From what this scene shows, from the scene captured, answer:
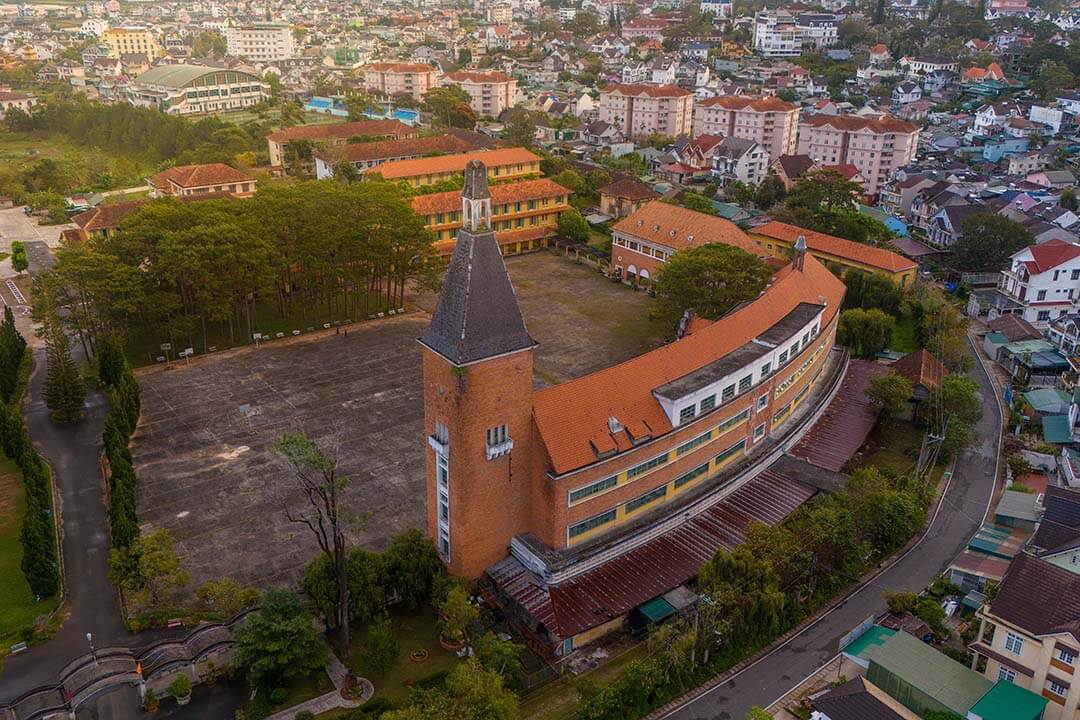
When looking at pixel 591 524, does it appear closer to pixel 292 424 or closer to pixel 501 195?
pixel 292 424

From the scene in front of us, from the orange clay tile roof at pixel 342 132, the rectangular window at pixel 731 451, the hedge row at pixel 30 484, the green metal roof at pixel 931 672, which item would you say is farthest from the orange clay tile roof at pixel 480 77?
the green metal roof at pixel 931 672

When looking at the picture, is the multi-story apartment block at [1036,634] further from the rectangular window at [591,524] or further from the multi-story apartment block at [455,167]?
the multi-story apartment block at [455,167]

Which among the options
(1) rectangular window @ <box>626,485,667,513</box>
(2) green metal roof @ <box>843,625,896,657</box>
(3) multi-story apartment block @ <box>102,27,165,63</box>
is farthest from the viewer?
(3) multi-story apartment block @ <box>102,27,165,63</box>

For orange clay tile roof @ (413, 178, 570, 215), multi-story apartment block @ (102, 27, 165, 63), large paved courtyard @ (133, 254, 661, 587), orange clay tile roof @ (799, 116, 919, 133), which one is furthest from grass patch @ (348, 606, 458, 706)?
multi-story apartment block @ (102, 27, 165, 63)

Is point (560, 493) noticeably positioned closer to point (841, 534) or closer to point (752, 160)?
point (841, 534)

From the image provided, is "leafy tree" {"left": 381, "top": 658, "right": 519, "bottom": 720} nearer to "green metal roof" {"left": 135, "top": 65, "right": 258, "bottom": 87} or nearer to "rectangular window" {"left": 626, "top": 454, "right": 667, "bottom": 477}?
"rectangular window" {"left": 626, "top": 454, "right": 667, "bottom": 477}

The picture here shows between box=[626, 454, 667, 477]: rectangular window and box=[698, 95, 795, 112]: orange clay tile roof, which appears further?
box=[698, 95, 795, 112]: orange clay tile roof
